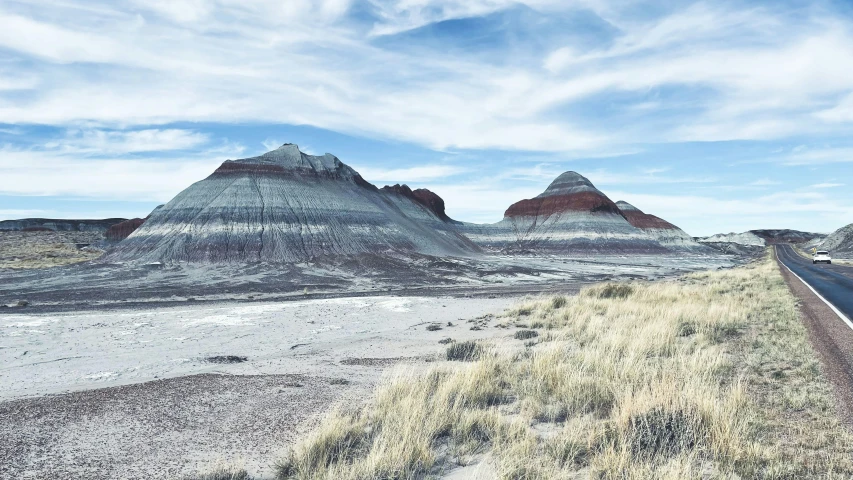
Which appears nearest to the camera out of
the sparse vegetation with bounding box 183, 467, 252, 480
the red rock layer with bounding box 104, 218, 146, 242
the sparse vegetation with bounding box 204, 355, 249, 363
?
the sparse vegetation with bounding box 183, 467, 252, 480

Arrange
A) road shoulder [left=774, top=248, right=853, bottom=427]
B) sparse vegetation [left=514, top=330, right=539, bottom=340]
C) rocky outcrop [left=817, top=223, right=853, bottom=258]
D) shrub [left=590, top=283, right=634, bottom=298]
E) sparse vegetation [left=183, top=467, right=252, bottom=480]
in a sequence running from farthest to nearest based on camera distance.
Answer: rocky outcrop [left=817, top=223, right=853, bottom=258]
shrub [left=590, top=283, right=634, bottom=298]
sparse vegetation [left=514, top=330, right=539, bottom=340]
road shoulder [left=774, top=248, right=853, bottom=427]
sparse vegetation [left=183, top=467, right=252, bottom=480]

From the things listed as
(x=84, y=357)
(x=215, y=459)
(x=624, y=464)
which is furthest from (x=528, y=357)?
(x=84, y=357)

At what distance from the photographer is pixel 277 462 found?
5.38 metres

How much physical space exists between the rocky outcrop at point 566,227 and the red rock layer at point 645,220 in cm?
2119

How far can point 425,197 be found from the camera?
108000 mm

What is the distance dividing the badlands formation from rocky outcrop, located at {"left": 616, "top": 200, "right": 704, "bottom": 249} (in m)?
17.4

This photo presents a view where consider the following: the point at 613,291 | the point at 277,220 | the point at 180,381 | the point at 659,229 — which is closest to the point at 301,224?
the point at 277,220

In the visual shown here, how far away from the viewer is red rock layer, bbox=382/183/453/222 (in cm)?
10019

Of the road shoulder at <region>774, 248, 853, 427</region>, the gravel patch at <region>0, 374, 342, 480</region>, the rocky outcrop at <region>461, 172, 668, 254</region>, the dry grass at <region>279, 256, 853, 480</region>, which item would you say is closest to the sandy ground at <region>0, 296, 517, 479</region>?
the gravel patch at <region>0, 374, 342, 480</region>

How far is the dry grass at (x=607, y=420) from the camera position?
4828 mm

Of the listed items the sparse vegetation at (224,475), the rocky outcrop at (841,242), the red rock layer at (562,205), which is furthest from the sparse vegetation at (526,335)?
the red rock layer at (562,205)

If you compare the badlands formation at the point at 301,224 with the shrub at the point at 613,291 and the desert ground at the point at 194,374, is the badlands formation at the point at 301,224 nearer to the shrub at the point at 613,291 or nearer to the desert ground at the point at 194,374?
the desert ground at the point at 194,374

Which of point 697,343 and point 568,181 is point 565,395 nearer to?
point 697,343

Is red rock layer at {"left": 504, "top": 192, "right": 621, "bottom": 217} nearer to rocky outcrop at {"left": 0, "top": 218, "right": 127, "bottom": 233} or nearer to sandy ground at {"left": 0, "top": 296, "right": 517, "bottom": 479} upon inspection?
sandy ground at {"left": 0, "top": 296, "right": 517, "bottom": 479}
